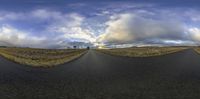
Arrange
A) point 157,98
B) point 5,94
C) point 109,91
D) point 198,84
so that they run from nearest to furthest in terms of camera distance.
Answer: point 157,98 < point 5,94 < point 109,91 < point 198,84

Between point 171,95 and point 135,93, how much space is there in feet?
7.33

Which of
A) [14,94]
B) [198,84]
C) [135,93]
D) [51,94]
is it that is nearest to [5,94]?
[14,94]

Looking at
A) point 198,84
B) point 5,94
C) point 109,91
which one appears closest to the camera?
point 5,94

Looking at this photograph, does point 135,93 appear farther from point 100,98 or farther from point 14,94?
point 14,94

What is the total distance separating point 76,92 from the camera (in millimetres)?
25516

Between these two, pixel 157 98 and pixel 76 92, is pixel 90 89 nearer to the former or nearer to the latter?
pixel 76 92

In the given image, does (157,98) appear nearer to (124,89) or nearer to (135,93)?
(135,93)

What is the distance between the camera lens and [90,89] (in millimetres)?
27188

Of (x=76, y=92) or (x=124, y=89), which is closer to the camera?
(x=76, y=92)

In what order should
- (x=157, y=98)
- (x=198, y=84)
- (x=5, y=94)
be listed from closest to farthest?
1. (x=157, y=98)
2. (x=5, y=94)
3. (x=198, y=84)

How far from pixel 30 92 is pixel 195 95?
9.71 m

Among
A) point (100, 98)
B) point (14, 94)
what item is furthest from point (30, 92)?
point (100, 98)

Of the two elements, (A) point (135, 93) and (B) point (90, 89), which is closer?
(A) point (135, 93)

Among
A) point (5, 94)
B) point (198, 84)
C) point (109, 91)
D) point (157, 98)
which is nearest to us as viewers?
point (157, 98)
